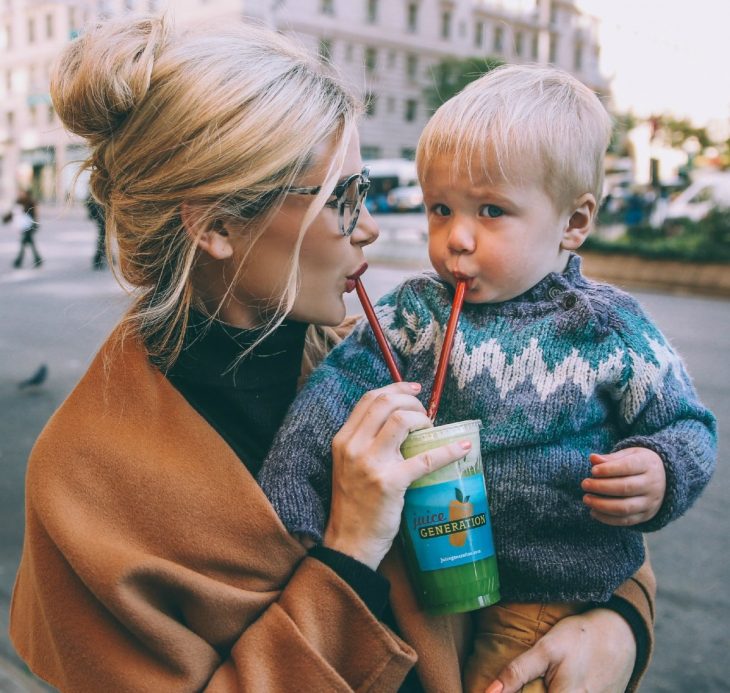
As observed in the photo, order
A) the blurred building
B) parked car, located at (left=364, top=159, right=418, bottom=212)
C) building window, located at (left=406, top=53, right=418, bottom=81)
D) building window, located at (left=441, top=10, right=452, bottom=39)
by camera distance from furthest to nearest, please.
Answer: building window, located at (left=441, top=10, right=452, bottom=39), building window, located at (left=406, top=53, right=418, bottom=81), the blurred building, parked car, located at (left=364, top=159, right=418, bottom=212)

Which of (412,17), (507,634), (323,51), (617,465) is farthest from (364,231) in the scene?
(412,17)

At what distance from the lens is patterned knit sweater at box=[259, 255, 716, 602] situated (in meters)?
1.38

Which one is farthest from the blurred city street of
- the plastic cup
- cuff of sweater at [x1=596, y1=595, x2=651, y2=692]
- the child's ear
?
cuff of sweater at [x1=596, y1=595, x2=651, y2=692]

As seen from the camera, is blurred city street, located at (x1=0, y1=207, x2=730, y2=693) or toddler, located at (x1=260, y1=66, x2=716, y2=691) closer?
toddler, located at (x1=260, y1=66, x2=716, y2=691)

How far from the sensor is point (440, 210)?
1.55m

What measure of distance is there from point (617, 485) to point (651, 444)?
0.39 ft

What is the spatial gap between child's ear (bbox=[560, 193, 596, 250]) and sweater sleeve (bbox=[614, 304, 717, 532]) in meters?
0.18

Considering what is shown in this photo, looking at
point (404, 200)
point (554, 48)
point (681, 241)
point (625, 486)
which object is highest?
point (625, 486)

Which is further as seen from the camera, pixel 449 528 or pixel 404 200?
pixel 404 200

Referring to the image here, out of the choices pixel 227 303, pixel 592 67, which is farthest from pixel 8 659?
pixel 592 67

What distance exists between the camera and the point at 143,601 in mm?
1201

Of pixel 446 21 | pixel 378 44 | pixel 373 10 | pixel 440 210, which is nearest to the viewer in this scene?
pixel 440 210

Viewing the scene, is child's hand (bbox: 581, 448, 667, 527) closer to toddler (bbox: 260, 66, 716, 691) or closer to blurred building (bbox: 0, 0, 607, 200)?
toddler (bbox: 260, 66, 716, 691)

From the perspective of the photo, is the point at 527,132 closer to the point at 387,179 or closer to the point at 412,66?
the point at 387,179
